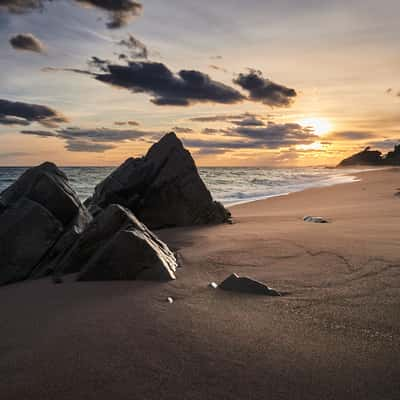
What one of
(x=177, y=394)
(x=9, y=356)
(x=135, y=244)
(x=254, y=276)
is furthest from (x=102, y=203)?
(x=177, y=394)

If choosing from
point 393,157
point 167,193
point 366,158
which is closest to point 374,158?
point 366,158

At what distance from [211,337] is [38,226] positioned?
3456 millimetres

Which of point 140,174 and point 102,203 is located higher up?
point 140,174

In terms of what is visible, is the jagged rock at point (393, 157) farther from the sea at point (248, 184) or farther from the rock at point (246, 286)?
the rock at point (246, 286)

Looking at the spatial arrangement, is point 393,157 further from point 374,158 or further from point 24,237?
point 24,237

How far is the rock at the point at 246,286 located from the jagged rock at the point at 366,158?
116 meters

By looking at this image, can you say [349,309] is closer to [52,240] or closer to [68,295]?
[68,295]

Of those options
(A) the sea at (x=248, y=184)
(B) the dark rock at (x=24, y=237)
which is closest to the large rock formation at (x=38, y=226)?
(B) the dark rock at (x=24, y=237)

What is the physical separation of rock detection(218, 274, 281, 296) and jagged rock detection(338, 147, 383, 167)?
11610 cm

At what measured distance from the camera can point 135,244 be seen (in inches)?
143

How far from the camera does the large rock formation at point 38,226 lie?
14.6 feet

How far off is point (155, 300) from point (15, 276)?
2.40m

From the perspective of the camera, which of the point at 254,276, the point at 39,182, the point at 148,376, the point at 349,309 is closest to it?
the point at 148,376

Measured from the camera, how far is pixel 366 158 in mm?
118375
